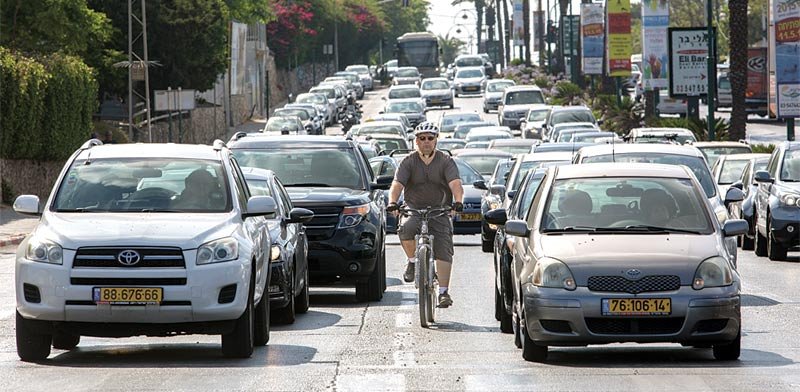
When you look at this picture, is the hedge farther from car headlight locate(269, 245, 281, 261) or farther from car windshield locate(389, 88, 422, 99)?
car windshield locate(389, 88, 422, 99)

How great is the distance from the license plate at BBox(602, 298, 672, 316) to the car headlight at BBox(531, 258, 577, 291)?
29 centimetres

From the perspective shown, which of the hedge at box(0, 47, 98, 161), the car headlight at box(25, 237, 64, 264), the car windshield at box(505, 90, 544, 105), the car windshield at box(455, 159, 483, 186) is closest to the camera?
the car headlight at box(25, 237, 64, 264)

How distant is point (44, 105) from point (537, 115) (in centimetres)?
1983

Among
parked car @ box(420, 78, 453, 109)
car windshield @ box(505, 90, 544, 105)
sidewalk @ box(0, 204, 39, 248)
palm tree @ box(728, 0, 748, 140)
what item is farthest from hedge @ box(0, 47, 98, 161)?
parked car @ box(420, 78, 453, 109)

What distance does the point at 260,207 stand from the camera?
13.3 m

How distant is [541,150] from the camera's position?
30766 mm

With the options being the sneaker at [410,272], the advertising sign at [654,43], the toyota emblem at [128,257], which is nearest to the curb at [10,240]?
the sneaker at [410,272]

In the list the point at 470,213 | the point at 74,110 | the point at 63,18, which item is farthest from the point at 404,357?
the point at 63,18

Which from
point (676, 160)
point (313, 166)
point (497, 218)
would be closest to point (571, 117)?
point (676, 160)

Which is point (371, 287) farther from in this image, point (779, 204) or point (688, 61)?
point (688, 61)

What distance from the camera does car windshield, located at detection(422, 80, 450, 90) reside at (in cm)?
8819

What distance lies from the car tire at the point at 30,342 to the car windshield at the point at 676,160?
330 inches

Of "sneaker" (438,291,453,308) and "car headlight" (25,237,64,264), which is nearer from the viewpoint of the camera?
"car headlight" (25,237,64,264)

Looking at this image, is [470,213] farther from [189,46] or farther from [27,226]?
[189,46]
